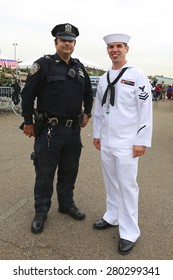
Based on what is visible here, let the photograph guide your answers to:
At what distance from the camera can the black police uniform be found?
314cm

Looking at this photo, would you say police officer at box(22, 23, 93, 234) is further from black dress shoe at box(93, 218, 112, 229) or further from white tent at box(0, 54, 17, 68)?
white tent at box(0, 54, 17, 68)

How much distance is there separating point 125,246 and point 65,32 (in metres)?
2.25

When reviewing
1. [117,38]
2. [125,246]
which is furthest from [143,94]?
[125,246]

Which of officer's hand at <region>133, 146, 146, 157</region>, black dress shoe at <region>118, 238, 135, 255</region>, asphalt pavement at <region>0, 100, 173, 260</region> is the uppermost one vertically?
officer's hand at <region>133, 146, 146, 157</region>

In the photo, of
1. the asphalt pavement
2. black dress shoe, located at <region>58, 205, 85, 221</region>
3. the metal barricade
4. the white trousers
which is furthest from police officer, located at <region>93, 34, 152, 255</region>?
the metal barricade

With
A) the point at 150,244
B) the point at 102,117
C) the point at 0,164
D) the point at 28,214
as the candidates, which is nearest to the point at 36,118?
the point at 102,117

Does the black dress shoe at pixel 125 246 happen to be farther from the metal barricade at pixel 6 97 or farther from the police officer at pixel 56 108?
the metal barricade at pixel 6 97

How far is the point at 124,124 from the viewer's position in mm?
2912

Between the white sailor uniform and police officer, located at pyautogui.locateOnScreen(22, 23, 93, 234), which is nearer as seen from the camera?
the white sailor uniform

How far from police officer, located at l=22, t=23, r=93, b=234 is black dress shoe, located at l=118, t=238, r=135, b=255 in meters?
0.90

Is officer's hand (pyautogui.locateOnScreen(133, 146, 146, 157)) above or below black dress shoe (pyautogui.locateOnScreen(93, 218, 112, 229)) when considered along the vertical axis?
above

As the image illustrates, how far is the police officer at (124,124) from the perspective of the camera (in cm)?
283

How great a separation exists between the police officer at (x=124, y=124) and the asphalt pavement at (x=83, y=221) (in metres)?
0.24

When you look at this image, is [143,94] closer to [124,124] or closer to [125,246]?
[124,124]
